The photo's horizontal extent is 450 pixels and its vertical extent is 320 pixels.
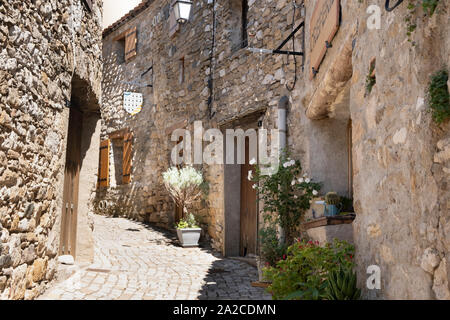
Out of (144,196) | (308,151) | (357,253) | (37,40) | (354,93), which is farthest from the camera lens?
(144,196)

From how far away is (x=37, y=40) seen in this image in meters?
3.37

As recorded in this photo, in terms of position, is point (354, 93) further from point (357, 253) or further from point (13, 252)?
point (13, 252)

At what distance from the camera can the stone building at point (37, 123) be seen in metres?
2.90

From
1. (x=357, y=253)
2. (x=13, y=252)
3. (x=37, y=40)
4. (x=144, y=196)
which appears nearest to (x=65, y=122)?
(x=37, y=40)

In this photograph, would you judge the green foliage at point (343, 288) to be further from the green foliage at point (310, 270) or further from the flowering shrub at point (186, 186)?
the flowering shrub at point (186, 186)

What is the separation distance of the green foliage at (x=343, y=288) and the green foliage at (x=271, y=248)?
2429 mm

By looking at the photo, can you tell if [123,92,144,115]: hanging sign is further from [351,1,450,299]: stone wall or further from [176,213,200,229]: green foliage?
[351,1,450,299]: stone wall

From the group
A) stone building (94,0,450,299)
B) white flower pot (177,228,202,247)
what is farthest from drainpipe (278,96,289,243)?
white flower pot (177,228,202,247)

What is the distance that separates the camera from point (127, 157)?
437 inches

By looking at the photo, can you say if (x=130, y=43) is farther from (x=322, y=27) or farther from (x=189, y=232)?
(x=322, y=27)

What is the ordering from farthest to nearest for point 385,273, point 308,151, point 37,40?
point 308,151, point 37,40, point 385,273

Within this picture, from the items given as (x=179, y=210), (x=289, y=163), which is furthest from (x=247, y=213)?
(x=179, y=210)

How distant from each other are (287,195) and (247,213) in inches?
71.6
